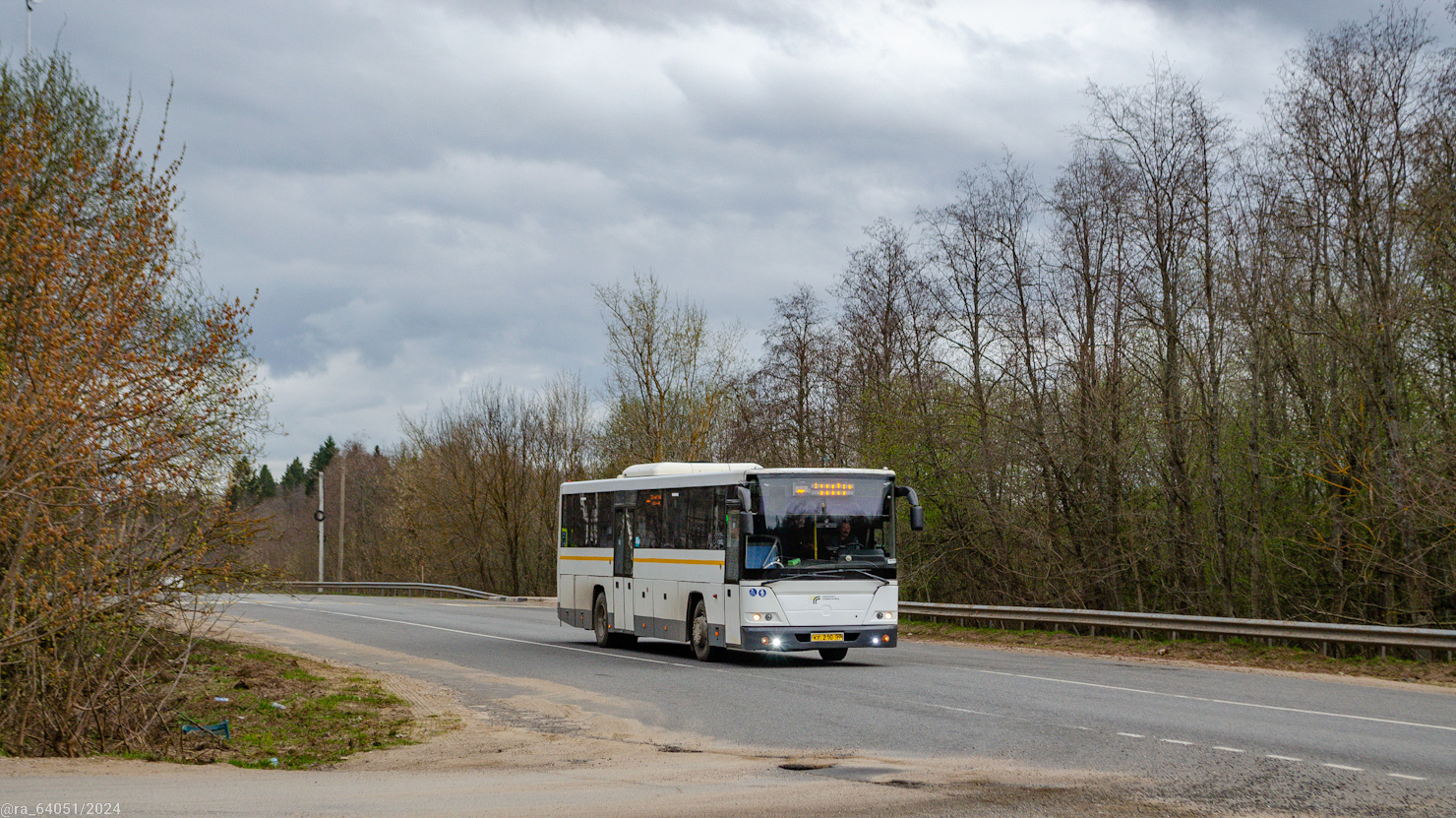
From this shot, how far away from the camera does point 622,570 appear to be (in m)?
23.8

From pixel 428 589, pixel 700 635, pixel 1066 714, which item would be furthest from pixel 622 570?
pixel 428 589

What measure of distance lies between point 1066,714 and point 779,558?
21.9 feet

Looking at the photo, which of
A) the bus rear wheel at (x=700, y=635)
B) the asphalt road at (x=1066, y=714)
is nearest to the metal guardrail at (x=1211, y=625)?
the asphalt road at (x=1066, y=714)

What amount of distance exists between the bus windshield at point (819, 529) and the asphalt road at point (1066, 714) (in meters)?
1.64

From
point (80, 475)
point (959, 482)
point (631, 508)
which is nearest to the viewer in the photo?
point (80, 475)

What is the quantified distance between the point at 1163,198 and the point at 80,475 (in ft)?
71.9

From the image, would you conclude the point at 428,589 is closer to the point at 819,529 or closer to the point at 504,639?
the point at 504,639

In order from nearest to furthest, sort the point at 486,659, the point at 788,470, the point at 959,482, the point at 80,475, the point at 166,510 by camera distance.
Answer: the point at 80,475 → the point at 166,510 → the point at 788,470 → the point at 486,659 → the point at 959,482

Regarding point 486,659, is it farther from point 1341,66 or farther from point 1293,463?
point 1341,66

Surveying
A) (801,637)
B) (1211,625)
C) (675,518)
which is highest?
(675,518)

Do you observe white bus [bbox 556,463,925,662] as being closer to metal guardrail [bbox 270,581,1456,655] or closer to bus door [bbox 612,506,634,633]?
bus door [bbox 612,506,634,633]

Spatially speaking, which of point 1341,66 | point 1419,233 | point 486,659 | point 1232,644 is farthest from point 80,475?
point 1341,66

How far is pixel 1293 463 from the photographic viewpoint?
77.2 feet

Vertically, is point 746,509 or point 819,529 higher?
point 746,509
